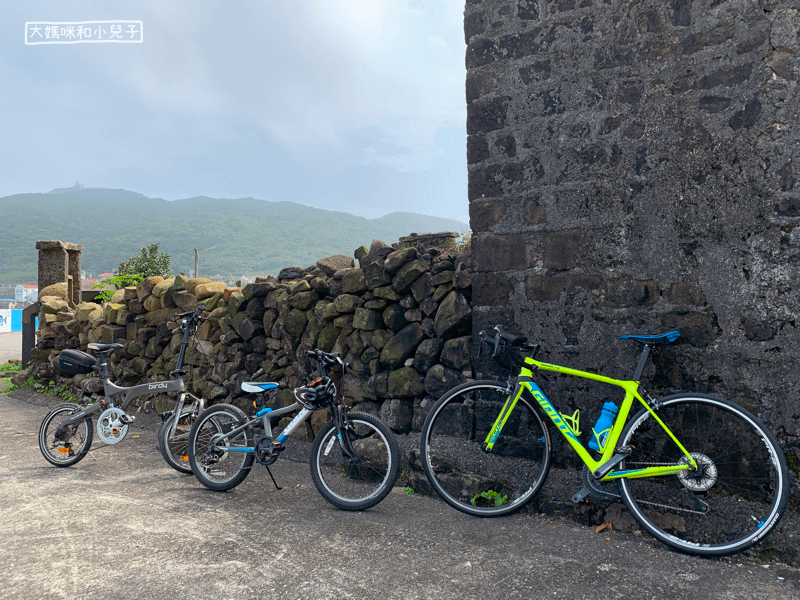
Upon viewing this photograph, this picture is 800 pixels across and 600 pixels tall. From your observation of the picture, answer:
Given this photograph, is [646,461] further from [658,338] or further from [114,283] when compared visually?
[114,283]

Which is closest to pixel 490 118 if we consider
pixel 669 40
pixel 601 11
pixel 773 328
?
pixel 601 11

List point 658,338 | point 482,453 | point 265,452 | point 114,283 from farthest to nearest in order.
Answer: point 114,283 → point 265,452 → point 482,453 → point 658,338

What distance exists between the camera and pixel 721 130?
3137 mm

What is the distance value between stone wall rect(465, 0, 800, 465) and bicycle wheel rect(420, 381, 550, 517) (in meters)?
0.37

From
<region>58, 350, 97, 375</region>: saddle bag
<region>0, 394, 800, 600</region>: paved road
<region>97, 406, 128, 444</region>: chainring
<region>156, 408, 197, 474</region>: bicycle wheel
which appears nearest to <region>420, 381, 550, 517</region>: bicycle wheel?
<region>0, 394, 800, 600</region>: paved road

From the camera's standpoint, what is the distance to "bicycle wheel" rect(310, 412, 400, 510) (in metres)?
3.48

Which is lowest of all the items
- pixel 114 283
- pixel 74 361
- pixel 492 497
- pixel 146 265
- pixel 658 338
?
pixel 492 497

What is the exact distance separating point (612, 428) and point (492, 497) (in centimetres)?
89

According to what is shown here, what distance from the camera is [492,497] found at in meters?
3.42

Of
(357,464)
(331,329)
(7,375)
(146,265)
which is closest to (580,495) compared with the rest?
(357,464)

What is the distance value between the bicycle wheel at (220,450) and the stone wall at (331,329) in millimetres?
1030

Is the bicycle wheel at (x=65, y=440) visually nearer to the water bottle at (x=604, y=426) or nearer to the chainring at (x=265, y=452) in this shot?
the chainring at (x=265, y=452)

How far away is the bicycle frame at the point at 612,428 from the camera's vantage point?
2867 millimetres

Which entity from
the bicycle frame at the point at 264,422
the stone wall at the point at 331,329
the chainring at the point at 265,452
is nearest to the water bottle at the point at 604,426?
the stone wall at the point at 331,329
